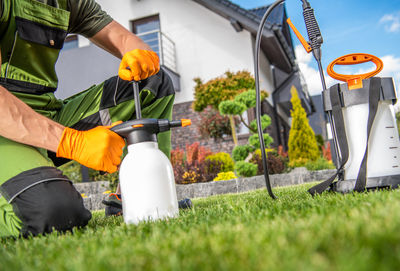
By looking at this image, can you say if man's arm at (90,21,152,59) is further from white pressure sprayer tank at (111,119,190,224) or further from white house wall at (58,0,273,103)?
white house wall at (58,0,273,103)

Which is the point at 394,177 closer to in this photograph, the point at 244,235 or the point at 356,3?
the point at 244,235

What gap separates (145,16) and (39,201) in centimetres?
1137

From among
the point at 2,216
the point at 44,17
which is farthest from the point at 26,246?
the point at 44,17

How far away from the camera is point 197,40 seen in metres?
11.1

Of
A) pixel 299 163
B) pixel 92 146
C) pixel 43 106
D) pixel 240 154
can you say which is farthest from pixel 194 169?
pixel 92 146

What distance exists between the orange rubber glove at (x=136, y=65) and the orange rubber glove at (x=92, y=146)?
422mm

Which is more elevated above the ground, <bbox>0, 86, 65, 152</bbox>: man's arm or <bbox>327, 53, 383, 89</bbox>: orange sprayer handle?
<bbox>327, 53, 383, 89</bbox>: orange sprayer handle

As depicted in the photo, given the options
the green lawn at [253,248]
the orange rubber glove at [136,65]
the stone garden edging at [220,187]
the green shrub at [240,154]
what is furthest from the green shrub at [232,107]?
the green lawn at [253,248]

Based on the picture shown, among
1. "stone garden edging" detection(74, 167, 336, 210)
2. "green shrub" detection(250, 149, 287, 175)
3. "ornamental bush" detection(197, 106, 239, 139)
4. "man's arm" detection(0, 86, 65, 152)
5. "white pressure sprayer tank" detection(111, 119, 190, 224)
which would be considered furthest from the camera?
"ornamental bush" detection(197, 106, 239, 139)

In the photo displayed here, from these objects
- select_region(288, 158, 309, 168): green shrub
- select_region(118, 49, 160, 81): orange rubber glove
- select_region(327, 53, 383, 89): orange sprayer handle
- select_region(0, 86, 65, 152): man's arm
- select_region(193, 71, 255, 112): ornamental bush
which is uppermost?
select_region(193, 71, 255, 112): ornamental bush

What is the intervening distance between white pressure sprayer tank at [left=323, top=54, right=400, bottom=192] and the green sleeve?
5.87ft

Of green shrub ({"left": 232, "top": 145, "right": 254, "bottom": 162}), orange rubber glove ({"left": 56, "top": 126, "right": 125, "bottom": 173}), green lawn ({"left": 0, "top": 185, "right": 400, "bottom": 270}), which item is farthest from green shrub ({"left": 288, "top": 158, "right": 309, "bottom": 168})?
green lawn ({"left": 0, "top": 185, "right": 400, "bottom": 270})

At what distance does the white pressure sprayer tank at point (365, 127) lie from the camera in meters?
1.85

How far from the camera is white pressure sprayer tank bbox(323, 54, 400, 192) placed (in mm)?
1847
